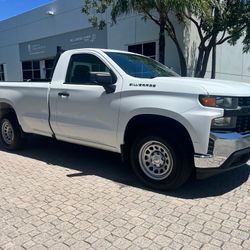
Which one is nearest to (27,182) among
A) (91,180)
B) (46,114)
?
(91,180)

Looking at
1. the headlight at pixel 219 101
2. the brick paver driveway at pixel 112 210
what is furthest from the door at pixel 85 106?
the headlight at pixel 219 101

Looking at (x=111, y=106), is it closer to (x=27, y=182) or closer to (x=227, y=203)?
(x=27, y=182)

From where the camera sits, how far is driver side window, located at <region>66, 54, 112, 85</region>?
16.9ft

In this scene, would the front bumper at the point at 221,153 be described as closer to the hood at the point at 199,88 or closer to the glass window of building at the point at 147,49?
the hood at the point at 199,88

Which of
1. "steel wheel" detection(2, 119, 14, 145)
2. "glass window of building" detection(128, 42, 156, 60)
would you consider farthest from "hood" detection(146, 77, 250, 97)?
"glass window of building" detection(128, 42, 156, 60)

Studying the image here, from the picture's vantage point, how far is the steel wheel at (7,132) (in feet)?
21.8

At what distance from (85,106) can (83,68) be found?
2.43ft

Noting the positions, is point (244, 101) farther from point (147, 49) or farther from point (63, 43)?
point (63, 43)

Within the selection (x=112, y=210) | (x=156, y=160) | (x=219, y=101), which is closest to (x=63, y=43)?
(x=156, y=160)

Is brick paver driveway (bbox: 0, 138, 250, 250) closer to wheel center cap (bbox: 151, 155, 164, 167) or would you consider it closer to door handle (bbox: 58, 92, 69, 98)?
wheel center cap (bbox: 151, 155, 164, 167)

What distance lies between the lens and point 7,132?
675 cm

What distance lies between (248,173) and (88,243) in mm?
3126

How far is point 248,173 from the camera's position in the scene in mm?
5168

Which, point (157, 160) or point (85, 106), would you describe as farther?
point (85, 106)
